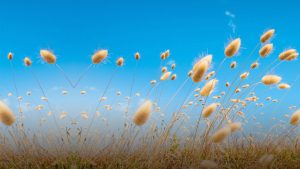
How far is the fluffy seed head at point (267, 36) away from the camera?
11.0 feet

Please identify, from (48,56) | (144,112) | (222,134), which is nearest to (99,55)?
(48,56)

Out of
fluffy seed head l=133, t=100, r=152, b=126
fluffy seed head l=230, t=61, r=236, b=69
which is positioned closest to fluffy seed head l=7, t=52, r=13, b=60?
fluffy seed head l=230, t=61, r=236, b=69

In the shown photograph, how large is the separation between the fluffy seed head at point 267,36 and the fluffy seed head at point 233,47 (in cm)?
55

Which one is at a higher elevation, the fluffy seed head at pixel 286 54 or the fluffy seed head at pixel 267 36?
the fluffy seed head at pixel 267 36

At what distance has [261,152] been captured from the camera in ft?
13.2

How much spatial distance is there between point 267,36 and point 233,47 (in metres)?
0.62

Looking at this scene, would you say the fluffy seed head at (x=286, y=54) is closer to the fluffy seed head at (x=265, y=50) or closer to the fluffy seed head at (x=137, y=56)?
the fluffy seed head at (x=265, y=50)

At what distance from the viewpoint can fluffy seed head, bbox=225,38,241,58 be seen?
117 inches

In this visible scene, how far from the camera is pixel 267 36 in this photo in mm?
3377

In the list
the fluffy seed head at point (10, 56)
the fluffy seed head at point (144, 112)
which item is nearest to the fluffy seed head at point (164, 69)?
the fluffy seed head at point (10, 56)

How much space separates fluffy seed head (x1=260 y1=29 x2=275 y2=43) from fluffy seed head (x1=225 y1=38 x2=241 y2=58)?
1.79ft

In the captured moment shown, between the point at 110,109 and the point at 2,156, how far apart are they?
89.0 inches

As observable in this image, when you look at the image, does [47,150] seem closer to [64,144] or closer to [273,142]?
[64,144]

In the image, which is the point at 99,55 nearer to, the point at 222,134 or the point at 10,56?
the point at 222,134
